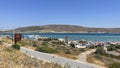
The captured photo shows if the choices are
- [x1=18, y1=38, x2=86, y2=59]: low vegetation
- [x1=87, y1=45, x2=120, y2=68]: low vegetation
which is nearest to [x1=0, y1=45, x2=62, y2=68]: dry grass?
[x1=87, y1=45, x2=120, y2=68]: low vegetation

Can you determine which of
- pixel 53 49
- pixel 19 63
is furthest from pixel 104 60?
pixel 19 63

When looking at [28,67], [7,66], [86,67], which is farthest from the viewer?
[86,67]

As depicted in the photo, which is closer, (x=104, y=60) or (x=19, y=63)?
(x=19, y=63)

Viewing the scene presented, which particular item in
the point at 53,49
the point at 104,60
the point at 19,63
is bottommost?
the point at 104,60

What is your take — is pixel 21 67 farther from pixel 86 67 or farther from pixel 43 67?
pixel 86 67

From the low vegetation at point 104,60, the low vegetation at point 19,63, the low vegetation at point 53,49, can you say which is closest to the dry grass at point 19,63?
the low vegetation at point 19,63

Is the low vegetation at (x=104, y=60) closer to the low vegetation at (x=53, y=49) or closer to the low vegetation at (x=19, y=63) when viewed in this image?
the low vegetation at (x=53, y=49)

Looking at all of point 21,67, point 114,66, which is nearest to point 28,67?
point 21,67

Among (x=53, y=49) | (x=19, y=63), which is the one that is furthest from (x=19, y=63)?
(x=53, y=49)

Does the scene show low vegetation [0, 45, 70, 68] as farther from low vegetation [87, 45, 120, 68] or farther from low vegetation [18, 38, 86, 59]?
low vegetation [18, 38, 86, 59]

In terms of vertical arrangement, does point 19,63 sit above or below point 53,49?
above

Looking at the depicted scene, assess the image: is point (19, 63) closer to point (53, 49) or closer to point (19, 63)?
point (19, 63)
